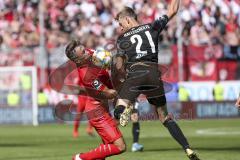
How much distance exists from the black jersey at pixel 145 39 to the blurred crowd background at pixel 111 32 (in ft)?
44.3

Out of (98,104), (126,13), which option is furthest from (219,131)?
(98,104)

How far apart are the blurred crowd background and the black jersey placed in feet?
44.3

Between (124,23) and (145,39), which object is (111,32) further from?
(145,39)

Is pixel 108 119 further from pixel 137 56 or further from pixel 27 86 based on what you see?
pixel 27 86

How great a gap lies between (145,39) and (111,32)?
16.6 m

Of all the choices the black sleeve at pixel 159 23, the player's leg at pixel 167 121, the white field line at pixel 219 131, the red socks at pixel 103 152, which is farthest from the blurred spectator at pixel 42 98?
the red socks at pixel 103 152

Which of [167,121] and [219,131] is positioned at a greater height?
[167,121]

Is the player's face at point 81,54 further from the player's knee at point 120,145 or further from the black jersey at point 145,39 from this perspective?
the player's knee at point 120,145

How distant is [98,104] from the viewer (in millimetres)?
12156

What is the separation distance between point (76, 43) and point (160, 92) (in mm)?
1746

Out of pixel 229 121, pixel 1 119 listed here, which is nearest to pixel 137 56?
pixel 229 121

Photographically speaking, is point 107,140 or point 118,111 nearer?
point 107,140

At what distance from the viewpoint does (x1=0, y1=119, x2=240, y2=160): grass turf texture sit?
15876 mm

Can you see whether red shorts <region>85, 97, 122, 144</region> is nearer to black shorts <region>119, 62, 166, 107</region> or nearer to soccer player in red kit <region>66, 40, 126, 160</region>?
soccer player in red kit <region>66, 40, 126, 160</region>
